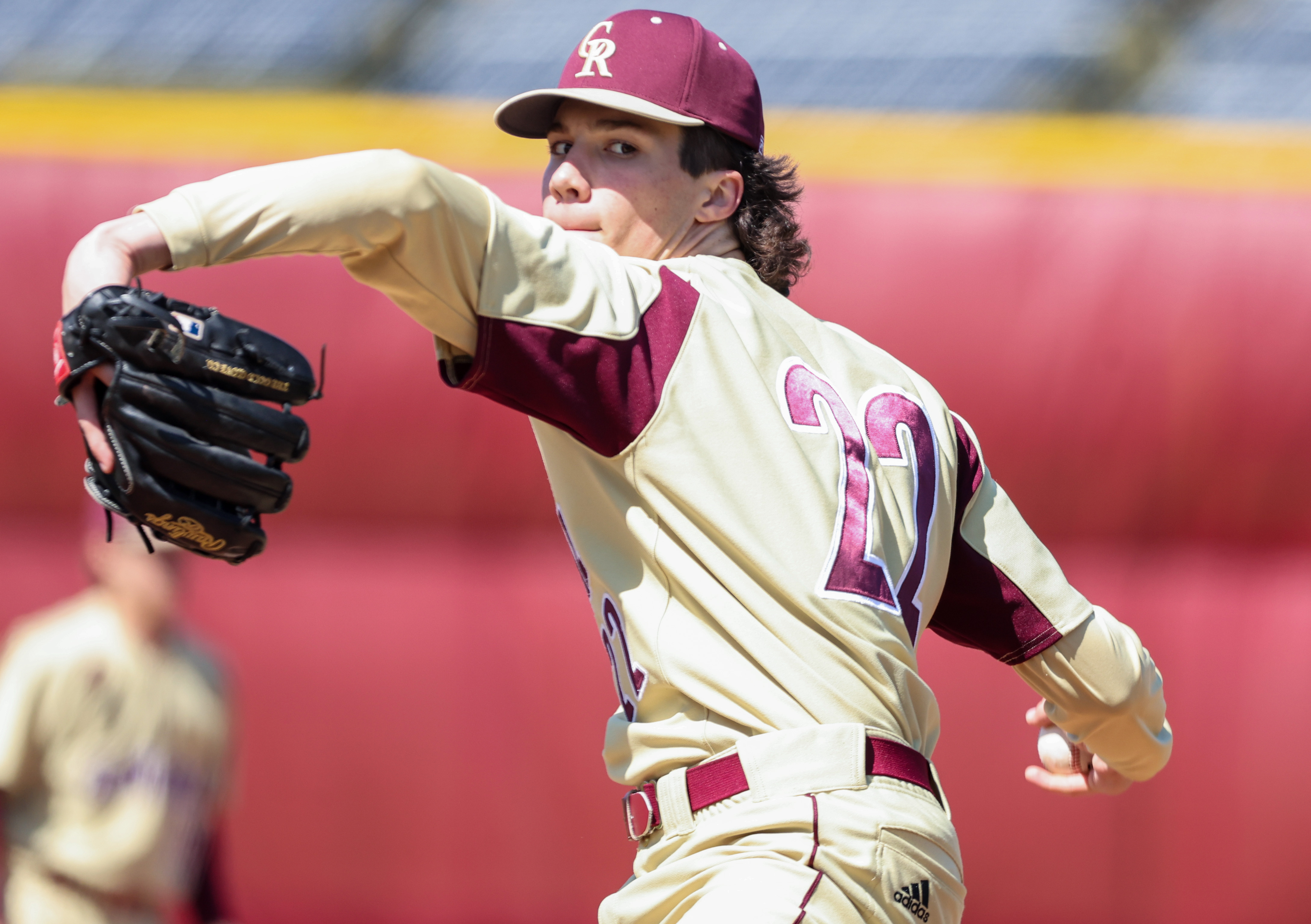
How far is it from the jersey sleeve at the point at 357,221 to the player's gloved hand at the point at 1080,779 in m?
1.11

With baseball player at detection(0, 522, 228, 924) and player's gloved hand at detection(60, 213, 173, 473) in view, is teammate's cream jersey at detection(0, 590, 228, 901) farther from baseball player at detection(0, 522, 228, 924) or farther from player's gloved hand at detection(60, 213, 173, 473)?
player's gloved hand at detection(60, 213, 173, 473)

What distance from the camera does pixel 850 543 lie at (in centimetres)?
147

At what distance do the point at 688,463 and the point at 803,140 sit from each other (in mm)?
2501

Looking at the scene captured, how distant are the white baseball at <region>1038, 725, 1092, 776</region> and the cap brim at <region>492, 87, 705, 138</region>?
40.7 inches

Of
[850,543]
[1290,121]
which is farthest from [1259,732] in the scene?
[850,543]

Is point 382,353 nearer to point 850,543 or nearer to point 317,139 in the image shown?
point 317,139

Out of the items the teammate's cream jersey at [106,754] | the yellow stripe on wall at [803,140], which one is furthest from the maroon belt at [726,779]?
the yellow stripe on wall at [803,140]

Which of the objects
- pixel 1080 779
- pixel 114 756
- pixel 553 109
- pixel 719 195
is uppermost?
pixel 553 109

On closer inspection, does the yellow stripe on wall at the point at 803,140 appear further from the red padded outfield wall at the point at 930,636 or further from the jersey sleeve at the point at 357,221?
the jersey sleeve at the point at 357,221

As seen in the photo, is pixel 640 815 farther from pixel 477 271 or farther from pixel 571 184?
pixel 571 184

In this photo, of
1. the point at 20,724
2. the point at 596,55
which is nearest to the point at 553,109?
the point at 596,55

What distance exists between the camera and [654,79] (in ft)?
5.49

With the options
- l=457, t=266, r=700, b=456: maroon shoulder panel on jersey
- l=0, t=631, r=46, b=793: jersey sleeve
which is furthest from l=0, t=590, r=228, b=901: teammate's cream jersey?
l=457, t=266, r=700, b=456: maroon shoulder panel on jersey

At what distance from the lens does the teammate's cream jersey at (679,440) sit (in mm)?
1267
